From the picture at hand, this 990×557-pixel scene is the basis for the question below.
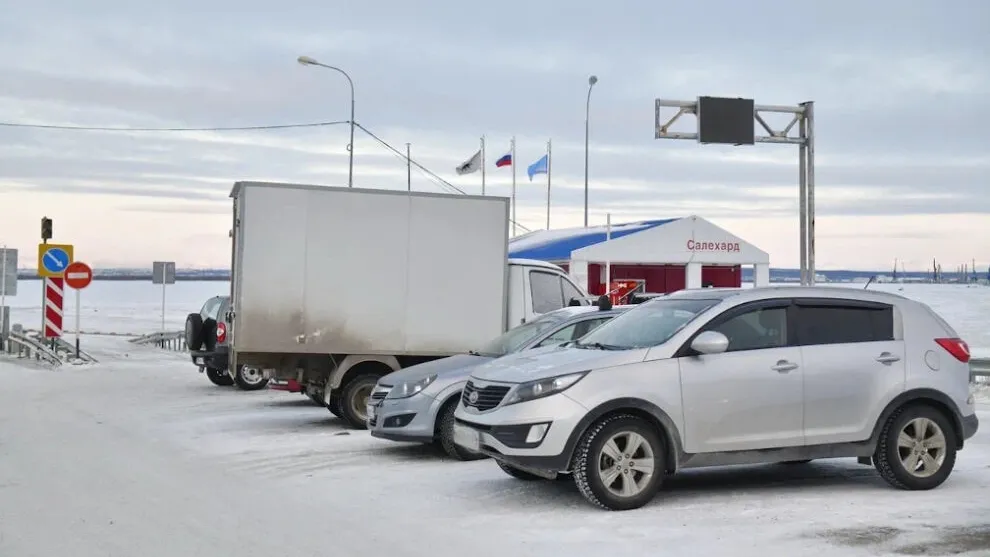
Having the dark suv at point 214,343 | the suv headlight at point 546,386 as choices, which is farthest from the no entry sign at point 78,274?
the suv headlight at point 546,386

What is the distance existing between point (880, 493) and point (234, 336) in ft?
26.4

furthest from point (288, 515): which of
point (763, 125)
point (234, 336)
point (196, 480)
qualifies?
point (763, 125)

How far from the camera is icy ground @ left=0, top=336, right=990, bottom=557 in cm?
690

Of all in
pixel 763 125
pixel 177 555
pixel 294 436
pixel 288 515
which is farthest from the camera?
pixel 763 125

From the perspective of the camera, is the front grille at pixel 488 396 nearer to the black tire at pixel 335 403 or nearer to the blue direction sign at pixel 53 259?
the black tire at pixel 335 403

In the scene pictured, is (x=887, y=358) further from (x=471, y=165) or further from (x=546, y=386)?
(x=471, y=165)

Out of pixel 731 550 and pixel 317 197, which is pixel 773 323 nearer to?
pixel 731 550

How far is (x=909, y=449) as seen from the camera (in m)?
8.77

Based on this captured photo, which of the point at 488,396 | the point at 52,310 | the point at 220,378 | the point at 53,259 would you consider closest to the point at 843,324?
the point at 488,396

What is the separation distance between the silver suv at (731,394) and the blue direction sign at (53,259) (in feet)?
66.0

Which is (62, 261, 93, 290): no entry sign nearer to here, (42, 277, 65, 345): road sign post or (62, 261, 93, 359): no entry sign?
(62, 261, 93, 359): no entry sign

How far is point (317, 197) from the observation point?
13648 millimetres

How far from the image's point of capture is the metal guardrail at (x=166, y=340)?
3362 cm

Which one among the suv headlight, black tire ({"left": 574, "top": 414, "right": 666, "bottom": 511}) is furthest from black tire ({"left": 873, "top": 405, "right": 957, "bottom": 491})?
the suv headlight
